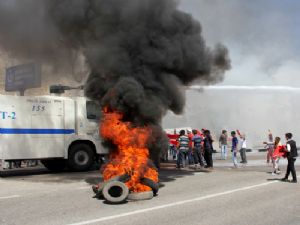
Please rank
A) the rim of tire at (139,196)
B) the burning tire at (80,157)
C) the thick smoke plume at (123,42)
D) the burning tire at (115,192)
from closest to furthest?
1. the burning tire at (115,192)
2. the rim of tire at (139,196)
3. the thick smoke plume at (123,42)
4. the burning tire at (80,157)

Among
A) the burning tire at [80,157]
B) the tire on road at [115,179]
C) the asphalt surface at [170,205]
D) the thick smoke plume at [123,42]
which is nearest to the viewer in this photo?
the asphalt surface at [170,205]

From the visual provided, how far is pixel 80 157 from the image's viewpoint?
601 inches

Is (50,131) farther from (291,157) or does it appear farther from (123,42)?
(291,157)

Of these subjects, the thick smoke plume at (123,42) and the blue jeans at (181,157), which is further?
the blue jeans at (181,157)

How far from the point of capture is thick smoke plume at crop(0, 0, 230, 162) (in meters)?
10.4

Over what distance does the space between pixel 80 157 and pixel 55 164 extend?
1.47 m

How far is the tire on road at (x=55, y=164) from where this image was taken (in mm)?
15856

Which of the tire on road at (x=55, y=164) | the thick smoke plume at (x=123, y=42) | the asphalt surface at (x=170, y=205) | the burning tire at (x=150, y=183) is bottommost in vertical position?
the asphalt surface at (x=170, y=205)

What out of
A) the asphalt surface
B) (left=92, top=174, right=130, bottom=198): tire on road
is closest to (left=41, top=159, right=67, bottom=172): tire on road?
the asphalt surface

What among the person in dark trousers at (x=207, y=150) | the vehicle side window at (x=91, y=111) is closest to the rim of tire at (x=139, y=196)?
the vehicle side window at (x=91, y=111)

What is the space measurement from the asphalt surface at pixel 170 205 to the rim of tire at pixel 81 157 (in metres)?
3.26

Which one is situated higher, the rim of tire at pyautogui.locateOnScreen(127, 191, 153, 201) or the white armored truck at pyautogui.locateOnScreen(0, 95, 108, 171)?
the white armored truck at pyautogui.locateOnScreen(0, 95, 108, 171)

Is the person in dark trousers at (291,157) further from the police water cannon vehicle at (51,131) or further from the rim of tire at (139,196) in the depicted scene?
the police water cannon vehicle at (51,131)

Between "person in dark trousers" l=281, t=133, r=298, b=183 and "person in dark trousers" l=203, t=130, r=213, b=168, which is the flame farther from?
"person in dark trousers" l=203, t=130, r=213, b=168
